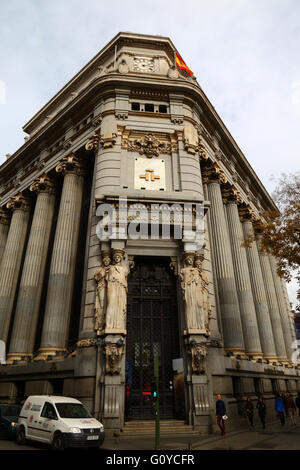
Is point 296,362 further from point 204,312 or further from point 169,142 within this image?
point 169,142

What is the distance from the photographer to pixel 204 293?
1902 centimetres

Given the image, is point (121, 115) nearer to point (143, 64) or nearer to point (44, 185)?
point (44, 185)

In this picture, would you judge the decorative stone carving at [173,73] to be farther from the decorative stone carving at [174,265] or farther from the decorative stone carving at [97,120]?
the decorative stone carving at [174,265]

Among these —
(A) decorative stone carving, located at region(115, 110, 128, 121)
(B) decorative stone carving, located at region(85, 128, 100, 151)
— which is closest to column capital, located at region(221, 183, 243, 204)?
(A) decorative stone carving, located at region(115, 110, 128, 121)

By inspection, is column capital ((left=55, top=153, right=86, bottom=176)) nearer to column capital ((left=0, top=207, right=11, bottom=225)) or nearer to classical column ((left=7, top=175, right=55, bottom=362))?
classical column ((left=7, top=175, right=55, bottom=362))

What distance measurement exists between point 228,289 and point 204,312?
6.40 metres

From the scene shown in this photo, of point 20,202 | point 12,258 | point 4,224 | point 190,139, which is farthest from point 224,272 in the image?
point 4,224

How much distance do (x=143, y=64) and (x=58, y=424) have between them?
3087 centimetres

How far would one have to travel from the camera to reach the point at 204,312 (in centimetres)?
1856

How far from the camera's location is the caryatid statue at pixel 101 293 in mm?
17406

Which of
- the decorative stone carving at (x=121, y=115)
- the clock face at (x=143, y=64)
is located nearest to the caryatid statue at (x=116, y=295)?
the decorative stone carving at (x=121, y=115)

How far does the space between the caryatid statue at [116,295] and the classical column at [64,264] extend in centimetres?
588
